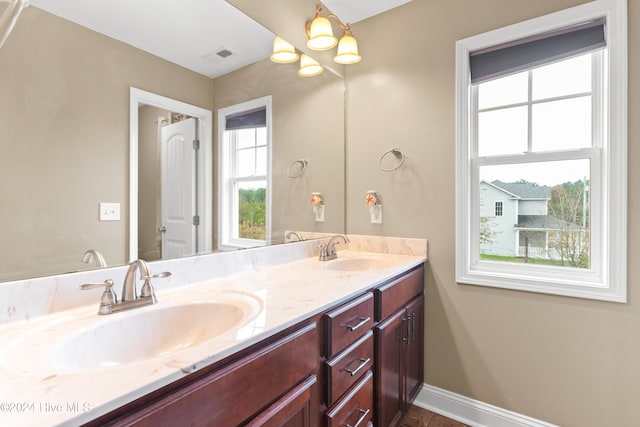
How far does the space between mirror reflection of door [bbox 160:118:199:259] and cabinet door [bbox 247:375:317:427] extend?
0.73 meters

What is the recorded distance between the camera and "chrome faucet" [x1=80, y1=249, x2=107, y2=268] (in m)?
1.06

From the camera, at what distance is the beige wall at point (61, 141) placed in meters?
0.91

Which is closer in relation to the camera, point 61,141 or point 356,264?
point 61,141

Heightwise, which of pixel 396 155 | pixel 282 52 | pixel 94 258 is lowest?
pixel 94 258

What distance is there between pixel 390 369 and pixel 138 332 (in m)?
1.12

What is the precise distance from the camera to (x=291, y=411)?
0.90m

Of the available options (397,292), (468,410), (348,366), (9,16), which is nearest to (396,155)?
(397,292)

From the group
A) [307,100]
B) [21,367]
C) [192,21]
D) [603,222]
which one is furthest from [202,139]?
[603,222]

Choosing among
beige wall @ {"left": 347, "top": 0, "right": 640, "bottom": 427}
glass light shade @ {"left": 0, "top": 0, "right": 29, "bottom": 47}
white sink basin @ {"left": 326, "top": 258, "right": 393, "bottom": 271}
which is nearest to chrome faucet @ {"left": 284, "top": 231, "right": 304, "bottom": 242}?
white sink basin @ {"left": 326, "top": 258, "right": 393, "bottom": 271}

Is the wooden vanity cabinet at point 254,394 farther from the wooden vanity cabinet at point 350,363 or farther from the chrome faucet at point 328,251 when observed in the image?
the chrome faucet at point 328,251

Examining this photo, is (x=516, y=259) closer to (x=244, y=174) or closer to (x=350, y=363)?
(x=350, y=363)

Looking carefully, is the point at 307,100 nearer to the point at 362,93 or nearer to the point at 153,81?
the point at 362,93

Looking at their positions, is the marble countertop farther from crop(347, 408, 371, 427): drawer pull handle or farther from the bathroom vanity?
crop(347, 408, 371, 427): drawer pull handle

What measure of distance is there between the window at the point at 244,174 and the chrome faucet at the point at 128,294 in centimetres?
47
